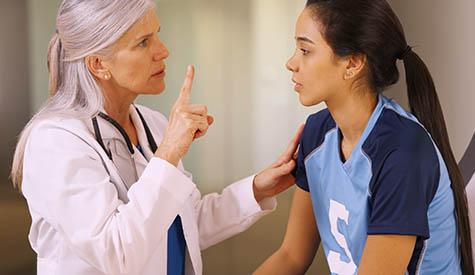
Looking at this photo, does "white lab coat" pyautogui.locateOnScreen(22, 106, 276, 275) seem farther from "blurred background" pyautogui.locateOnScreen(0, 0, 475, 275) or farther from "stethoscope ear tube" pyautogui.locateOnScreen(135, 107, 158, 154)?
"blurred background" pyautogui.locateOnScreen(0, 0, 475, 275)

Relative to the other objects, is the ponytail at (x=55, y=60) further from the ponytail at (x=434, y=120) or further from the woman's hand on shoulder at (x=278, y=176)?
the ponytail at (x=434, y=120)

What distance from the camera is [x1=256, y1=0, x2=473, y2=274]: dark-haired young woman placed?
111 cm

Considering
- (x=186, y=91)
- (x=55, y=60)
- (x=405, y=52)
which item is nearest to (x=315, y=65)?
(x=405, y=52)

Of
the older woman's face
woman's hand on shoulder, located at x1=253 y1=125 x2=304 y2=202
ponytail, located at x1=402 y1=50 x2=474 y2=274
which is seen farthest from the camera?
woman's hand on shoulder, located at x1=253 y1=125 x2=304 y2=202

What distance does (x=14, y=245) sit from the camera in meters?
2.67

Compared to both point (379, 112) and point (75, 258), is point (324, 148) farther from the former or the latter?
point (75, 258)

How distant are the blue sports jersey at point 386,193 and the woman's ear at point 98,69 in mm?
555

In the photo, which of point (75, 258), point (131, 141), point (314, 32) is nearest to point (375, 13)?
point (314, 32)

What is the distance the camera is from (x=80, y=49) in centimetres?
130

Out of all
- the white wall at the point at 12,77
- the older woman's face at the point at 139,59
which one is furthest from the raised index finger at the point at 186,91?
the white wall at the point at 12,77

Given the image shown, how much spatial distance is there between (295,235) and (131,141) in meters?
0.51

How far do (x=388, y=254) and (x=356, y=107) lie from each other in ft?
1.12

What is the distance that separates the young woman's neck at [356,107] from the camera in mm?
1255

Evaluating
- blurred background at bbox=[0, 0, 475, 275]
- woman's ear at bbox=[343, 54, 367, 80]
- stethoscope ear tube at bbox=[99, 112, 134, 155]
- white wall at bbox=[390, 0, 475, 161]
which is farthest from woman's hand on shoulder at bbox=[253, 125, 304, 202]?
blurred background at bbox=[0, 0, 475, 275]
